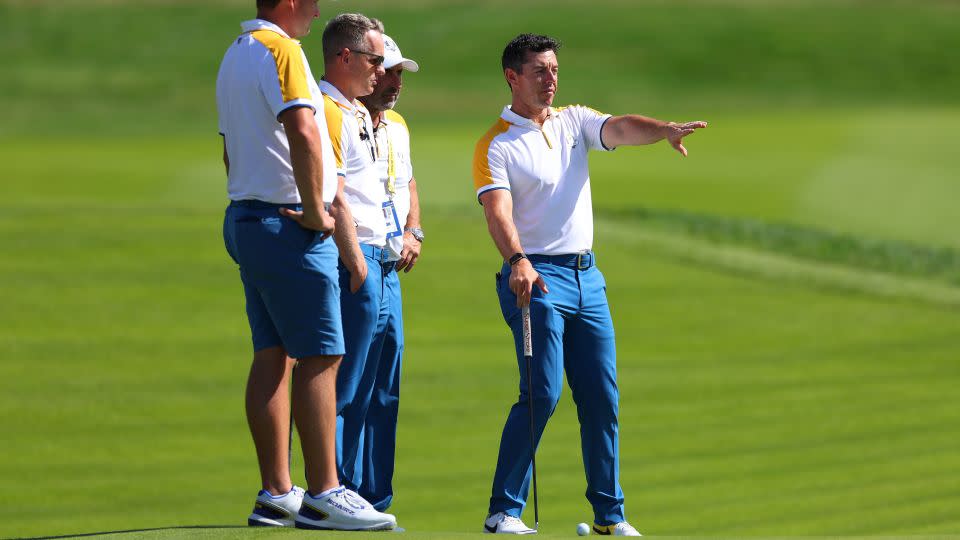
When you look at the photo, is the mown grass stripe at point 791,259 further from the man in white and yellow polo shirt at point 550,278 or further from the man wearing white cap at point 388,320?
the man wearing white cap at point 388,320

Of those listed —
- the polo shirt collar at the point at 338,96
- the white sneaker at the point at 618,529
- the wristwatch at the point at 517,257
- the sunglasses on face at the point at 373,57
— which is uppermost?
the sunglasses on face at the point at 373,57

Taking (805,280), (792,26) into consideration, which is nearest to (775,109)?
(792,26)

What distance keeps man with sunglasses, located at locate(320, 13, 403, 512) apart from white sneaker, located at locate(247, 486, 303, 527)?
545mm

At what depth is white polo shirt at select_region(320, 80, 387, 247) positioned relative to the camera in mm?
5414

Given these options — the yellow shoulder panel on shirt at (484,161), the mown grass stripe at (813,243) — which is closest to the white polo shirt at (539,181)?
the yellow shoulder panel on shirt at (484,161)

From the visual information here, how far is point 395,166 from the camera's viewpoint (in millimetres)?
5781

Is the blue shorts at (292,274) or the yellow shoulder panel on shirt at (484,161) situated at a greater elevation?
the yellow shoulder panel on shirt at (484,161)

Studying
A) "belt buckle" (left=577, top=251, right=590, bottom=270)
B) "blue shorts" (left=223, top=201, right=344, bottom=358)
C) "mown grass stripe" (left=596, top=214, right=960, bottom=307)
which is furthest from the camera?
"mown grass stripe" (left=596, top=214, right=960, bottom=307)

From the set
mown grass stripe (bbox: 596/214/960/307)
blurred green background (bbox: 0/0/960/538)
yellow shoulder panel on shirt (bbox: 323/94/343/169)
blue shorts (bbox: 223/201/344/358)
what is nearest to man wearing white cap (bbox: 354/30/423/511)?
yellow shoulder panel on shirt (bbox: 323/94/343/169)

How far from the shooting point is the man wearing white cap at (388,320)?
571cm

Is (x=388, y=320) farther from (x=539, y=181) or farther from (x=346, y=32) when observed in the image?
(x=346, y=32)

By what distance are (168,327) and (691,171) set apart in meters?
9.75

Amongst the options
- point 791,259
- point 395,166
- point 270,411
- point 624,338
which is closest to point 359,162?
point 395,166

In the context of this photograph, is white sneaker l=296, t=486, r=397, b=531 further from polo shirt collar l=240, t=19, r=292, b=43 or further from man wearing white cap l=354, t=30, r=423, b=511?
polo shirt collar l=240, t=19, r=292, b=43
